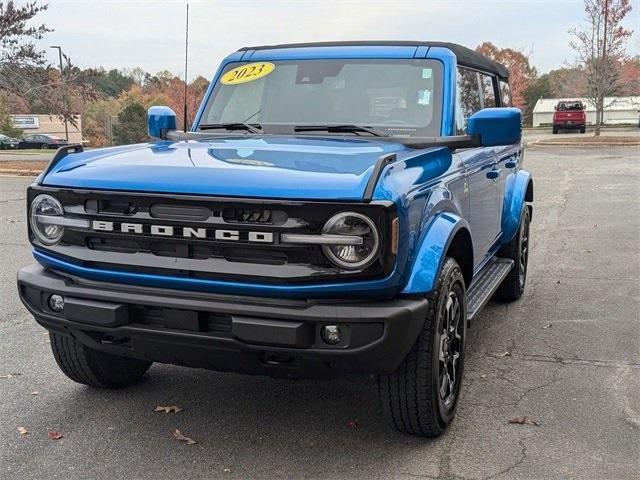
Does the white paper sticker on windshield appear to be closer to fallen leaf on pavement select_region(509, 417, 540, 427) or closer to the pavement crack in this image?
fallen leaf on pavement select_region(509, 417, 540, 427)

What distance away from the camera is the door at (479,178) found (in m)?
4.14

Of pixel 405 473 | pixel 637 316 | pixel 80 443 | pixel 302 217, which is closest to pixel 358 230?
pixel 302 217

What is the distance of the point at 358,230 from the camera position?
9.07ft

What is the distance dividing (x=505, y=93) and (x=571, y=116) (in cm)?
3631

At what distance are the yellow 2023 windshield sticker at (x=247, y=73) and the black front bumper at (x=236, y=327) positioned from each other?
2.01 meters

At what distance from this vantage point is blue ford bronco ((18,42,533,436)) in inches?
108

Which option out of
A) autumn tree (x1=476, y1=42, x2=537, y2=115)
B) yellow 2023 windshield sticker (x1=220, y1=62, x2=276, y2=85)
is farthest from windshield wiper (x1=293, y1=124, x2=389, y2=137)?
autumn tree (x1=476, y1=42, x2=537, y2=115)

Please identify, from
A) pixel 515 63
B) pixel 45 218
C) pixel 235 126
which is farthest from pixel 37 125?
pixel 45 218

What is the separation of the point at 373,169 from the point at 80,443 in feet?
6.56

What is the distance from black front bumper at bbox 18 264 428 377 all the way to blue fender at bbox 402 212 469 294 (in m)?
0.07

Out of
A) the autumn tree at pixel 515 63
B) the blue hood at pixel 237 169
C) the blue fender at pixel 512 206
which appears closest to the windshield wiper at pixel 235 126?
Answer: the blue hood at pixel 237 169

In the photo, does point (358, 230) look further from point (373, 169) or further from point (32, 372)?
point (32, 372)

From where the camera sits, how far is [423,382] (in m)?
3.11

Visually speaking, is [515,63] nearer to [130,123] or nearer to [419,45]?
[130,123]
